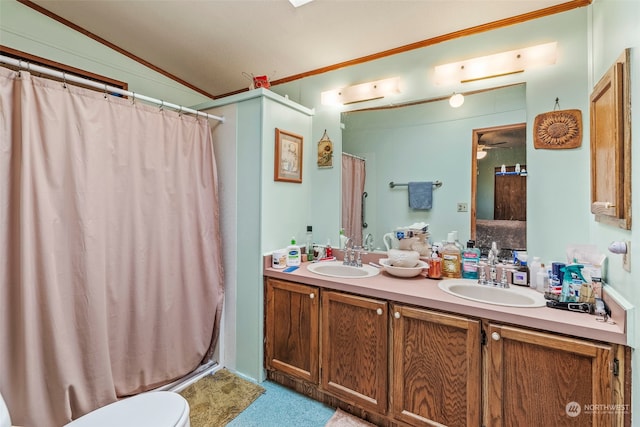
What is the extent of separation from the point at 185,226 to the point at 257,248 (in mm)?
527

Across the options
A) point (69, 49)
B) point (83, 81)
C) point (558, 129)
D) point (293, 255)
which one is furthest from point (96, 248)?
point (558, 129)

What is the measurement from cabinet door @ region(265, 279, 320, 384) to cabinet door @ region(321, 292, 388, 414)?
0.08m

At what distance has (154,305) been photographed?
1.82m

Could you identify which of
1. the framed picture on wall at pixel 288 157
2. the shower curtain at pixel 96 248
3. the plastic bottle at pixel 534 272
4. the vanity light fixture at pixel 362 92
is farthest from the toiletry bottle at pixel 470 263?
the shower curtain at pixel 96 248

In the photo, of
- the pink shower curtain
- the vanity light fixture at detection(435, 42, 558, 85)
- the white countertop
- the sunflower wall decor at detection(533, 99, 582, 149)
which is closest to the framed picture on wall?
the pink shower curtain

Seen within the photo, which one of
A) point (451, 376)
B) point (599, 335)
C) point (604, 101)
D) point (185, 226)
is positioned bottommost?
point (451, 376)

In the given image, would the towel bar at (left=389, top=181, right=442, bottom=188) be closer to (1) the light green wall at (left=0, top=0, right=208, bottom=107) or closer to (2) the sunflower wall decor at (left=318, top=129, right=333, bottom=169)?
(2) the sunflower wall decor at (left=318, top=129, right=333, bottom=169)

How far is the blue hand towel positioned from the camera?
1.96 meters

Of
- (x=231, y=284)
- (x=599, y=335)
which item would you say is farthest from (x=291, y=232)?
(x=599, y=335)

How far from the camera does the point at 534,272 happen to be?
1524 millimetres

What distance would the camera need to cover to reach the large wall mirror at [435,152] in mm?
1742

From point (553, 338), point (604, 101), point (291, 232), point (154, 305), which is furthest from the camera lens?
point (291, 232)

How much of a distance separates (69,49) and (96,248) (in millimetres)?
1477

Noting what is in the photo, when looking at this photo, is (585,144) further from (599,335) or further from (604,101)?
(599,335)
